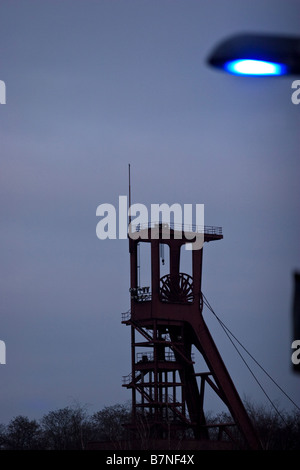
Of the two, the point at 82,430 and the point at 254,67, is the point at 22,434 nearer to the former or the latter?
the point at 82,430

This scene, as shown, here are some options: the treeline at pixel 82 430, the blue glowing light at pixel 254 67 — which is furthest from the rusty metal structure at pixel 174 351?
the blue glowing light at pixel 254 67

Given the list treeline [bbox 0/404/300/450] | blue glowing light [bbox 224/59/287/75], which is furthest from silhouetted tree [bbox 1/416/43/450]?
blue glowing light [bbox 224/59/287/75]

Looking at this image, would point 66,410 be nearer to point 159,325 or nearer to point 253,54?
point 159,325

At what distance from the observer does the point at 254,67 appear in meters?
6.38

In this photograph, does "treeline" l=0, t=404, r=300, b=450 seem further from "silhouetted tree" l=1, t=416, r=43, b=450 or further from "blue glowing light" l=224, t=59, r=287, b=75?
"blue glowing light" l=224, t=59, r=287, b=75

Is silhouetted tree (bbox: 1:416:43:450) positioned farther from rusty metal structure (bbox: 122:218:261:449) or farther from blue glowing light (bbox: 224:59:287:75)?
blue glowing light (bbox: 224:59:287:75)

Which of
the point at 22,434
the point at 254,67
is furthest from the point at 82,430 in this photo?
the point at 254,67

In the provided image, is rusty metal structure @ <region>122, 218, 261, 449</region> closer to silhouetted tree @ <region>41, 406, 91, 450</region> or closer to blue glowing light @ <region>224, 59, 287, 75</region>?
silhouetted tree @ <region>41, 406, 91, 450</region>

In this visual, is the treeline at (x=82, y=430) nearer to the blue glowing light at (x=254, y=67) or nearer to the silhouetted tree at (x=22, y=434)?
the silhouetted tree at (x=22, y=434)

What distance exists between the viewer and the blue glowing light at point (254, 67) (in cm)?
615

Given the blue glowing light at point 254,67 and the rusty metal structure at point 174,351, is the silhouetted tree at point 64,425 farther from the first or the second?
the blue glowing light at point 254,67

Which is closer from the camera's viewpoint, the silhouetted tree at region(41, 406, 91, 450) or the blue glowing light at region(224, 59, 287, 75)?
the blue glowing light at region(224, 59, 287, 75)

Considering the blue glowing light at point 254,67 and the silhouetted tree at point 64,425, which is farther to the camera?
the silhouetted tree at point 64,425

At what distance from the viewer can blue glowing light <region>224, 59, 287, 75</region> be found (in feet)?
20.2
